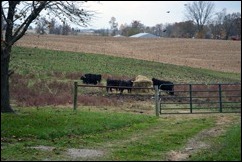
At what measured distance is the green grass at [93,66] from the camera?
3756cm

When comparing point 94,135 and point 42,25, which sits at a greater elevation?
point 42,25

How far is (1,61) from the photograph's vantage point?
15633 millimetres

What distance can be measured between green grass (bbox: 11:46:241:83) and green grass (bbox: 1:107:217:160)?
61.6 ft

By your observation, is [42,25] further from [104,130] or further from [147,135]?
[147,135]

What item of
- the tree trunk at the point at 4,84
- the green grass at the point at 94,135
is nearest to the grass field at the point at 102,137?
the green grass at the point at 94,135

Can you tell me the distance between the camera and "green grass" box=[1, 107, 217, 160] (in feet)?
34.0

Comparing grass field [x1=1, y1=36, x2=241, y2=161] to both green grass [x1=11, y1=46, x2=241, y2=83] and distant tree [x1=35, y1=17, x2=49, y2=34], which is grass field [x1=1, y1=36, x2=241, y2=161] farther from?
green grass [x1=11, y1=46, x2=241, y2=83]

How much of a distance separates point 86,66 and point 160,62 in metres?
10.8

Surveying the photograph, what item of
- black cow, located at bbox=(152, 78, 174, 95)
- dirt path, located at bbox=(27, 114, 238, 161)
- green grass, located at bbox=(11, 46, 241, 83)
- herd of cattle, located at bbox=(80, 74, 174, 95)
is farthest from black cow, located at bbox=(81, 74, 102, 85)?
dirt path, located at bbox=(27, 114, 238, 161)

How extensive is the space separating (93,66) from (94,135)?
99.3 ft

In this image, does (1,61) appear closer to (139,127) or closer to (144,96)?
(139,127)

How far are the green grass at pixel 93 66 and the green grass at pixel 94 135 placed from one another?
18.8 meters

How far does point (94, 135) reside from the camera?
1352 cm

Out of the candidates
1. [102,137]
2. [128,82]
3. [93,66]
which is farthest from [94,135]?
[93,66]
